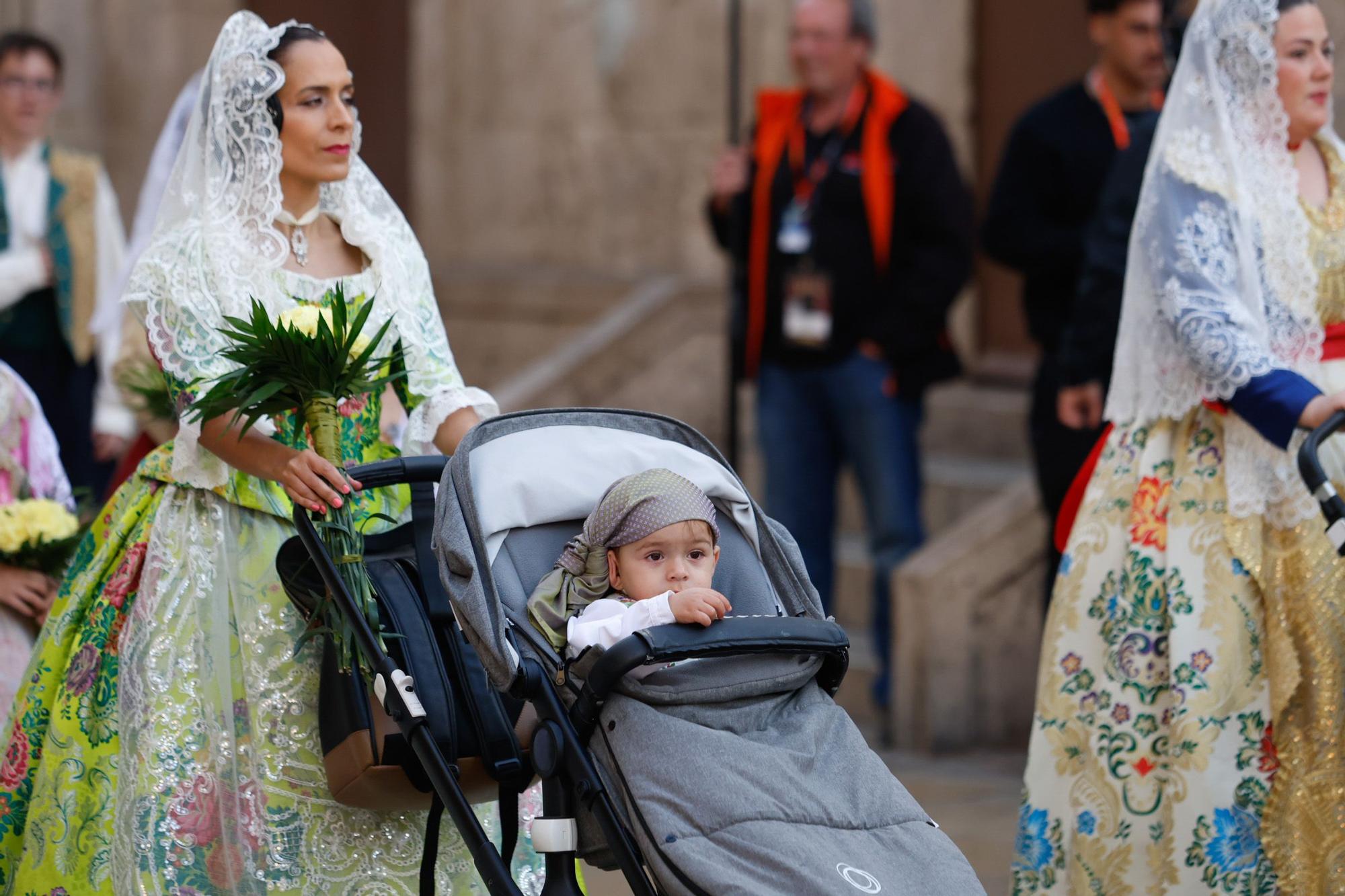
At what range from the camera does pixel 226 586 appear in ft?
14.1

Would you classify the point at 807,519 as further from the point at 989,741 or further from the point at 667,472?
the point at 667,472

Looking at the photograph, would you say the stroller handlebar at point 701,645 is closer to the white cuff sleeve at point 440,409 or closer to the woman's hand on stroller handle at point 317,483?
the woman's hand on stroller handle at point 317,483

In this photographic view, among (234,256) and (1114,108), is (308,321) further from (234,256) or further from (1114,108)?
(1114,108)

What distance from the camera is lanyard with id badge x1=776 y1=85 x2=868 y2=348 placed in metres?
7.11

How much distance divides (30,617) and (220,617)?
914mm

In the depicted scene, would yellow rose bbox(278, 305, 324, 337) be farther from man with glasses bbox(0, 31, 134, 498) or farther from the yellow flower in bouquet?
man with glasses bbox(0, 31, 134, 498)

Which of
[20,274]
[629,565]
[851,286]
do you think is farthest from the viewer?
[20,274]

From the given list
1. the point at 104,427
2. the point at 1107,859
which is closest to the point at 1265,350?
the point at 1107,859

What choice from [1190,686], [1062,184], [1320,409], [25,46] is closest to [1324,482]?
[1320,409]

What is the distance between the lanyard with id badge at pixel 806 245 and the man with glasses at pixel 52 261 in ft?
7.69

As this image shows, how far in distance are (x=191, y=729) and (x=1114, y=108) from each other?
361 centimetres

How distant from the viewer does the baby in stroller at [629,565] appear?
150 inches

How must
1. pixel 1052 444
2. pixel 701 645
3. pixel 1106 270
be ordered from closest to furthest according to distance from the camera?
1. pixel 701 645
2. pixel 1106 270
3. pixel 1052 444

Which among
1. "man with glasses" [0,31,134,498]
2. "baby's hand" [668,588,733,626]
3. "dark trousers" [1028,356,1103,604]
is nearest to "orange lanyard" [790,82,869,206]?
"dark trousers" [1028,356,1103,604]
